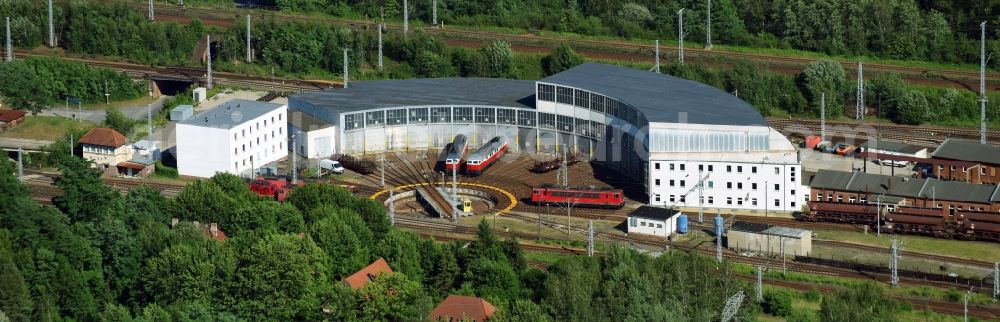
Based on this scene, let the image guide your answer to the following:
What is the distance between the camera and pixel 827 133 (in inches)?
4862

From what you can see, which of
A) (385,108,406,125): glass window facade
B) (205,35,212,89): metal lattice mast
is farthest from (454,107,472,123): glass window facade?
(205,35,212,89): metal lattice mast

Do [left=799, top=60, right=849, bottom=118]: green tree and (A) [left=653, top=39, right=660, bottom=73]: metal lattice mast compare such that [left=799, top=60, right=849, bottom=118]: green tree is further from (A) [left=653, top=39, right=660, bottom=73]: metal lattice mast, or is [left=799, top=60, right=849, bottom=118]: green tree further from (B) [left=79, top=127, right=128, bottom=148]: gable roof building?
(B) [left=79, top=127, right=128, bottom=148]: gable roof building

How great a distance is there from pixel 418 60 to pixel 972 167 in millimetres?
45119

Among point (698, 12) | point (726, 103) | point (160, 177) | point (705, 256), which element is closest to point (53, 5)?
point (160, 177)

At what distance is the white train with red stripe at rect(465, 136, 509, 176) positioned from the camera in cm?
11394

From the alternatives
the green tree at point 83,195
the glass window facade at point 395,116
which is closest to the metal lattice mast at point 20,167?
the green tree at point 83,195

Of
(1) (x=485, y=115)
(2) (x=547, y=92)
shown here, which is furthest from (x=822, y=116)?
(1) (x=485, y=115)

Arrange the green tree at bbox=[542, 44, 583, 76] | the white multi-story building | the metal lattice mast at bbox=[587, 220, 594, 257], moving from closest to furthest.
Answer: the metal lattice mast at bbox=[587, 220, 594, 257] → the white multi-story building → the green tree at bbox=[542, 44, 583, 76]

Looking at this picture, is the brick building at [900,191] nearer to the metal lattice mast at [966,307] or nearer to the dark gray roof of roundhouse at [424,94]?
the metal lattice mast at [966,307]

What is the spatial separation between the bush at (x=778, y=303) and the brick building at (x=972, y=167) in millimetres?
22099

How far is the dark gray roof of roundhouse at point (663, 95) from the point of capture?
360 ft

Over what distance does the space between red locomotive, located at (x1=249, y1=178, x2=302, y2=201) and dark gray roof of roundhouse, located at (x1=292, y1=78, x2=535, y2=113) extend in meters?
9.43

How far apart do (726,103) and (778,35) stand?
3182cm

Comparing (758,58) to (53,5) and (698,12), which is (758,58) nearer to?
(698,12)
